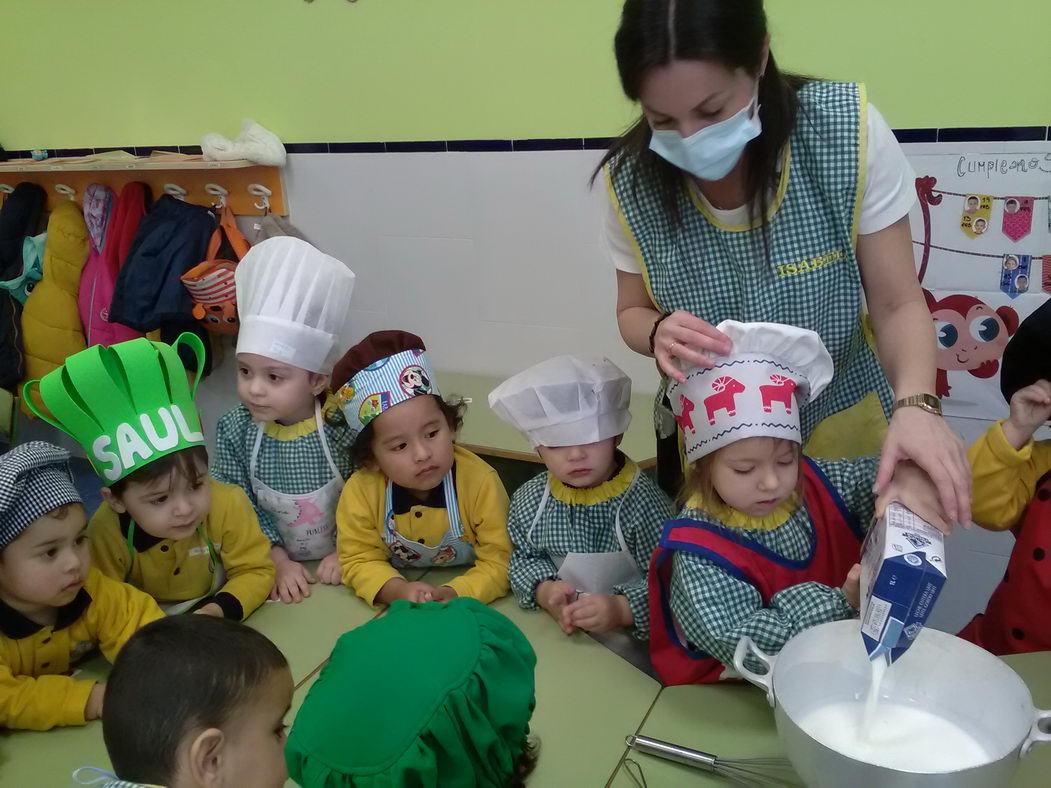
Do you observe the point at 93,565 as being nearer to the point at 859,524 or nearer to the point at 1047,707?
the point at 859,524

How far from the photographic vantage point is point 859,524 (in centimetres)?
121

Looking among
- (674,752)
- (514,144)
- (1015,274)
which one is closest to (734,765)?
(674,752)

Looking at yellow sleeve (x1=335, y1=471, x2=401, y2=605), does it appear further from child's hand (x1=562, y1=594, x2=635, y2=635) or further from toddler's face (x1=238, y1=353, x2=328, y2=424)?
child's hand (x1=562, y1=594, x2=635, y2=635)

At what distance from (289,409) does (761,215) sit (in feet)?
3.48

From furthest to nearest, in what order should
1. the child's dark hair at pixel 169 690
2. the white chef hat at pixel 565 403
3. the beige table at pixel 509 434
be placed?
the beige table at pixel 509 434 → the white chef hat at pixel 565 403 → the child's dark hair at pixel 169 690

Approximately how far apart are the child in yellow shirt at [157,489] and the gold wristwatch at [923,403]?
41.8 inches

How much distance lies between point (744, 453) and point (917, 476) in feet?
0.78

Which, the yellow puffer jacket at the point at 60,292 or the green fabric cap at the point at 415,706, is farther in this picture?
the yellow puffer jacket at the point at 60,292

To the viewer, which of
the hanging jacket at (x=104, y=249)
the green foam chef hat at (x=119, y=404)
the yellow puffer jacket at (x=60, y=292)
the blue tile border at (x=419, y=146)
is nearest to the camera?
the green foam chef hat at (x=119, y=404)

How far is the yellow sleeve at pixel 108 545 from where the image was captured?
1.43m

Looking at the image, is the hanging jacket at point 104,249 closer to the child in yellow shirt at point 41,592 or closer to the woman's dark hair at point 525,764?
the child in yellow shirt at point 41,592

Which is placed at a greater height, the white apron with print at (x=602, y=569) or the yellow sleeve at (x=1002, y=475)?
the yellow sleeve at (x=1002, y=475)

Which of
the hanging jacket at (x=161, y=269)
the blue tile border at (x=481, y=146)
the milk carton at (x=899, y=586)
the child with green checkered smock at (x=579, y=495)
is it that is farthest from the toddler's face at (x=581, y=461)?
the hanging jacket at (x=161, y=269)

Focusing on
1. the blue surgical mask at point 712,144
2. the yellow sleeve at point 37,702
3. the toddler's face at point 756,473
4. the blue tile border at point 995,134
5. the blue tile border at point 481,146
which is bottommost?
the yellow sleeve at point 37,702
